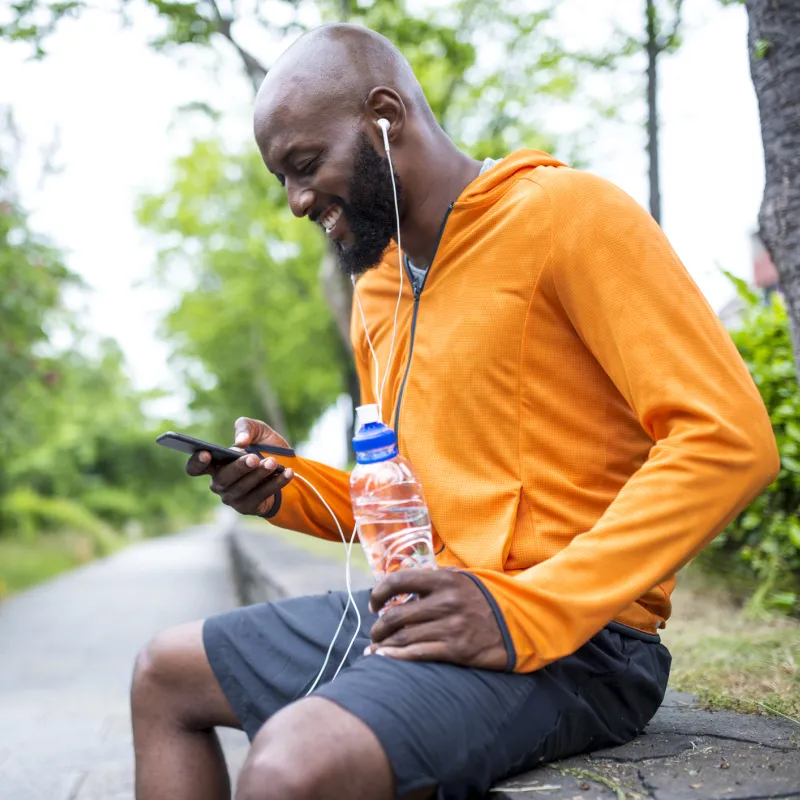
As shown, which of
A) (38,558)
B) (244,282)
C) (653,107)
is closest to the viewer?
(653,107)

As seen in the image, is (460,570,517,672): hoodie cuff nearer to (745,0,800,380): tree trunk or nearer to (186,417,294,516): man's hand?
(186,417,294,516): man's hand

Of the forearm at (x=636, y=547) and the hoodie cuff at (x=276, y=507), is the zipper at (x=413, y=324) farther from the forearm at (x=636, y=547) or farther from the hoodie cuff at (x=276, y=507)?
the forearm at (x=636, y=547)

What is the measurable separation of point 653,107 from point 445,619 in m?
5.21

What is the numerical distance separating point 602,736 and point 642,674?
15cm

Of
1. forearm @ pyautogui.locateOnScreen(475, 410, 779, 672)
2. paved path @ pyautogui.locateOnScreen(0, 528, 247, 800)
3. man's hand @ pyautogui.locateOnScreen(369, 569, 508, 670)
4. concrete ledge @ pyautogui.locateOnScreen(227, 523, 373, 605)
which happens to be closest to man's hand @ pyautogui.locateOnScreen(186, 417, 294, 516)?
man's hand @ pyautogui.locateOnScreen(369, 569, 508, 670)

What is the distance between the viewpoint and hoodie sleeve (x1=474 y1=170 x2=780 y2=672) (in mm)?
1536

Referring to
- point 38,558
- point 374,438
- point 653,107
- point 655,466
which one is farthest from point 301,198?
point 38,558

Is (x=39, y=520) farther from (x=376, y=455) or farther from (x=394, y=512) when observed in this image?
(x=376, y=455)

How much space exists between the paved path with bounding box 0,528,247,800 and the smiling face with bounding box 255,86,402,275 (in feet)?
9.48

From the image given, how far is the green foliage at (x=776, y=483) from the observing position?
3969mm

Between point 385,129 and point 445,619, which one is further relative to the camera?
point 385,129

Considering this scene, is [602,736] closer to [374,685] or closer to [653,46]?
[374,685]

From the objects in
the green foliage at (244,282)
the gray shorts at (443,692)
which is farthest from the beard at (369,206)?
the green foliage at (244,282)

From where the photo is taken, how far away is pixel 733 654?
130 inches
